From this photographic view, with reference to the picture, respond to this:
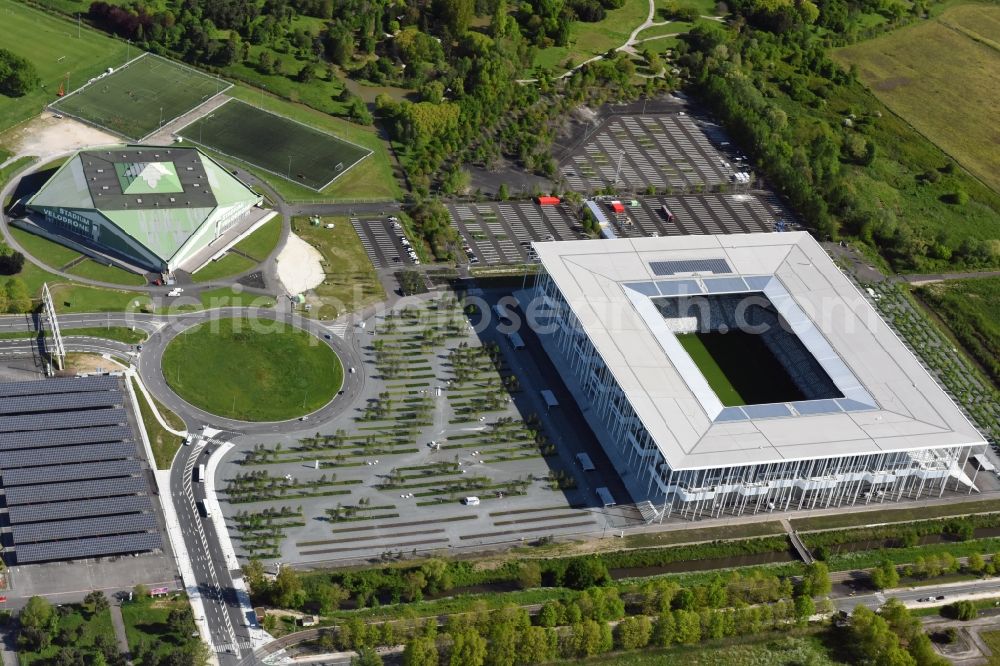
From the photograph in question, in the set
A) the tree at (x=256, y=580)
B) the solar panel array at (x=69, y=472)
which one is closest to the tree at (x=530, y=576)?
the tree at (x=256, y=580)

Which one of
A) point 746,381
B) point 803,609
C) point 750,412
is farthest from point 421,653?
point 746,381

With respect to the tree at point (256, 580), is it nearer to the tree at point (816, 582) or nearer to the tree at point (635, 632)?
the tree at point (635, 632)

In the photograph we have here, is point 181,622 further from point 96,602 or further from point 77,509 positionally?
point 77,509

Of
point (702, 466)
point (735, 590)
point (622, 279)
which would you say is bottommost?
point (735, 590)

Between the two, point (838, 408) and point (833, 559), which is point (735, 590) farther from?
point (838, 408)

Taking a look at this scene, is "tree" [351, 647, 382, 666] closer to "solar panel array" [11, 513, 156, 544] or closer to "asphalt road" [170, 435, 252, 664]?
"asphalt road" [170, 435, 252, 664]

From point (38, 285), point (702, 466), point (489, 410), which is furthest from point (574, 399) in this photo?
point (38, 285)
